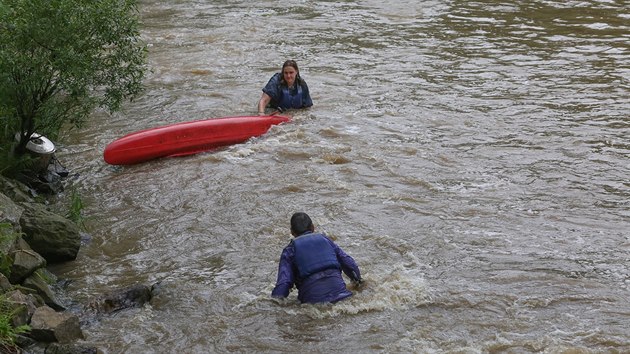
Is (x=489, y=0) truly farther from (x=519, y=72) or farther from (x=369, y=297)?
A: (x=369, y=297)

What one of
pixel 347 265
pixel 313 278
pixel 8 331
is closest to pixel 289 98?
pixel 347 265

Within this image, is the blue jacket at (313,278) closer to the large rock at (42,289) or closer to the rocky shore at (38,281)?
the rocky shore at (38,281)

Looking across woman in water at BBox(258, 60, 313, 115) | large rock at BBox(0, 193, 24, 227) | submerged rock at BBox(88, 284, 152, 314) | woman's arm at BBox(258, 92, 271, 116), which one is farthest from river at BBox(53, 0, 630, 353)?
large rock at BBox(0, 193, 24, 227)

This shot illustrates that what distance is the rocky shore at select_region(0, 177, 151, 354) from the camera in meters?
6.52

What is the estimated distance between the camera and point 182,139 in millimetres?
11930

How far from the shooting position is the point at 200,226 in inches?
378

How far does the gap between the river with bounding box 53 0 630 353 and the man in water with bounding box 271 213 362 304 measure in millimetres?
156

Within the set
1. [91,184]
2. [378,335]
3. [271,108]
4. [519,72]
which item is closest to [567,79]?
[519,72]

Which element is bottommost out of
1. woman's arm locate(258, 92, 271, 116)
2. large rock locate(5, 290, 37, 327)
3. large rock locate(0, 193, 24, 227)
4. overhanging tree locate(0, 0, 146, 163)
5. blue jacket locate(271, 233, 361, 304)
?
woman's arm locate(258, 92, 271, 116)

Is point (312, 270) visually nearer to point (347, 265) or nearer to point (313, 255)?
point (313, 255)

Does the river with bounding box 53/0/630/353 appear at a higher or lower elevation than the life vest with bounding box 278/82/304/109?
lower

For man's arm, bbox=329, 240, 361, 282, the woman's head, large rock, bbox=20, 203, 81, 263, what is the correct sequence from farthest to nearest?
the woman's head, large rock, bbox=20, 203, 81, 263, man's arm, bbox=329, 240, 361, 282

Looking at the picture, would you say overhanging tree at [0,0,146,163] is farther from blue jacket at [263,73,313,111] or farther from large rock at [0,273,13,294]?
blue jacket at [263,73,313,111]

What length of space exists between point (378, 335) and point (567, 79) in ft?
30.1
